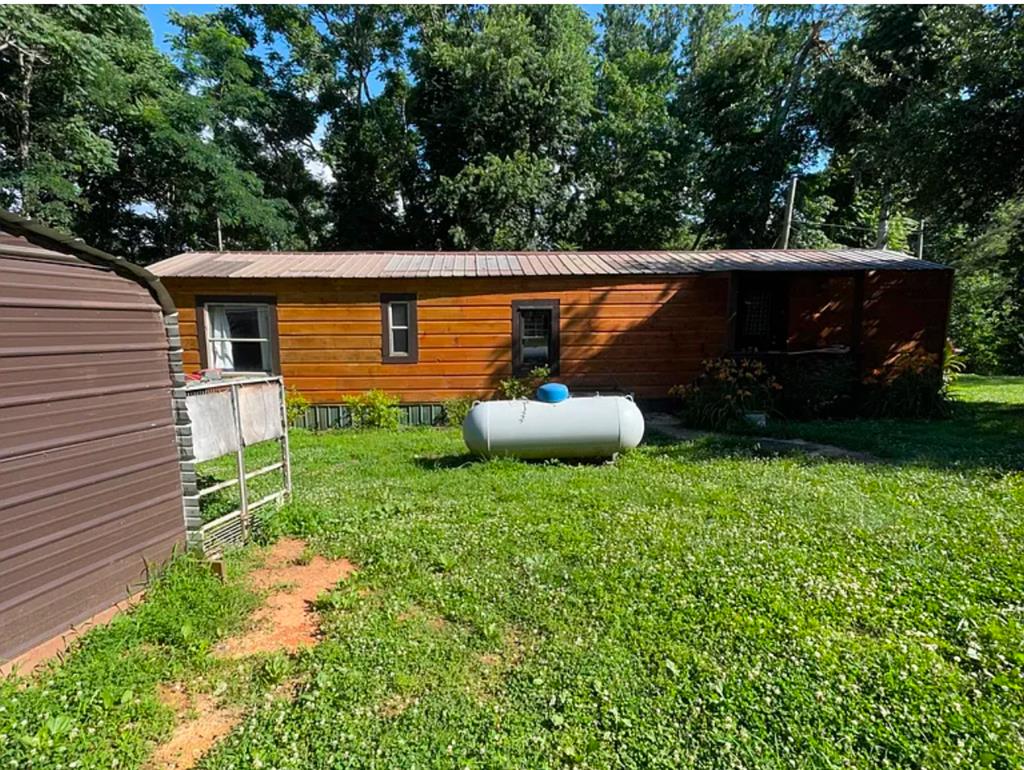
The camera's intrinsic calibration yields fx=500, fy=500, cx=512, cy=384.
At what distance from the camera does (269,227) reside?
1680cm

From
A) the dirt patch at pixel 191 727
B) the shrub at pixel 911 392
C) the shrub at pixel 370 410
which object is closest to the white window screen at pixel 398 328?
the shrub at pixel 370 410

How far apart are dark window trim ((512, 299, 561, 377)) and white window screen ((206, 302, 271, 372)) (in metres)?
4.38

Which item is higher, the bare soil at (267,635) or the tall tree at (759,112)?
the tall tree at (759,112)

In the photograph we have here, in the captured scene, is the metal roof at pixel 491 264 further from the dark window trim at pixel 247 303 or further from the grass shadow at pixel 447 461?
the grass shadow at pixel 447 461

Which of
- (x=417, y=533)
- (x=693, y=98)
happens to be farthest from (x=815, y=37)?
(x=417, y=533)

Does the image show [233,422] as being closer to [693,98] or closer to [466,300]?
[466,300]

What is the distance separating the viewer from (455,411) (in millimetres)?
8930

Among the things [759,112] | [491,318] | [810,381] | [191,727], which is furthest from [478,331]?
[759,112]

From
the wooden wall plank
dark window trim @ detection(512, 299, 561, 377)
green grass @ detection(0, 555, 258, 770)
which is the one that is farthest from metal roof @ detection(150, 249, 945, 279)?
green grass @ detection(0, 555, 258, 770)

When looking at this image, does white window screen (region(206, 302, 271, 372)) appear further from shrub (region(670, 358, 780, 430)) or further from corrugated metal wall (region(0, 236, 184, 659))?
shrub (region(670, 358, 780, 430))

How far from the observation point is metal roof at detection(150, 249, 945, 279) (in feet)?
28.8

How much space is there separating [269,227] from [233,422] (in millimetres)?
15189

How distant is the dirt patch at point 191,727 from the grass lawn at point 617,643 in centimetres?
8

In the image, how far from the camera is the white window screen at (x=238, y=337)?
8766mm
